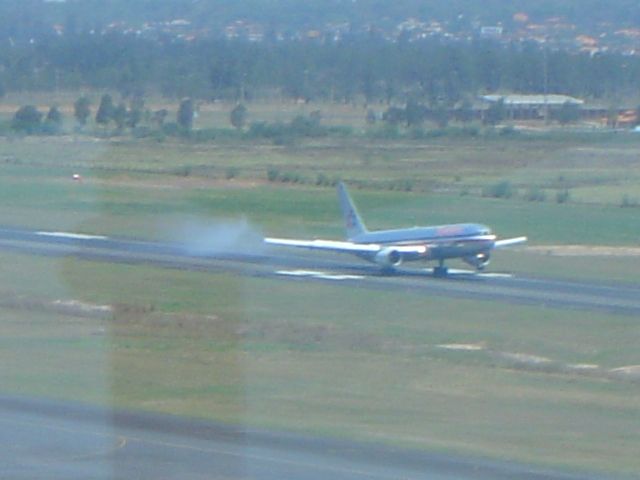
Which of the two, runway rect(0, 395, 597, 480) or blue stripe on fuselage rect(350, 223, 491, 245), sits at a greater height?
runway rect(0, 395, 597, 480)

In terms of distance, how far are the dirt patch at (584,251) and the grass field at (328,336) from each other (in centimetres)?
43

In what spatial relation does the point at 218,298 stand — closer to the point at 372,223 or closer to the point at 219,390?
the point at 219,390

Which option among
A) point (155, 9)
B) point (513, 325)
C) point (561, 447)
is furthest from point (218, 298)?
point (155, 9)

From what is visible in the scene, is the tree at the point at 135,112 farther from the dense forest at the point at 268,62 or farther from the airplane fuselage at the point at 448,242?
the airplane fuselage at the point at 448,242

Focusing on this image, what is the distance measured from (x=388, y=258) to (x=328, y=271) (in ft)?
5.48

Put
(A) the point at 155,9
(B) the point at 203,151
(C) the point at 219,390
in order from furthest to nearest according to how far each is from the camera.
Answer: (A) the point at 155,9 < (B) the point at 203,151 < (C) the point at 219,390

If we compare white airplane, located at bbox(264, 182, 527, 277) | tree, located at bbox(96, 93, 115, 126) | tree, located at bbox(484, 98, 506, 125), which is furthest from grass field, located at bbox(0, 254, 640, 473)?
tree, located at bbox(484, 98, 506, 125)

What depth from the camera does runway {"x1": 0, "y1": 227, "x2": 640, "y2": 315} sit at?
3162 centimetres

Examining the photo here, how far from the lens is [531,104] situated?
11094 cm

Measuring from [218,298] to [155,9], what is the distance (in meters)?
105

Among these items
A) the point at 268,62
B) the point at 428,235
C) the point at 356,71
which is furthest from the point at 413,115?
the point at 428,235

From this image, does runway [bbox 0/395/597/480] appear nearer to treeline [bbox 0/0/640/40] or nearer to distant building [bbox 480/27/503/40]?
treeline [bbox 0/0/640/40]

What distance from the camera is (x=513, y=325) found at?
2720 cm

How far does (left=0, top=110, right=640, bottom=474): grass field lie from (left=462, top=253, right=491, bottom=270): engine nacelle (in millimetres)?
1296
